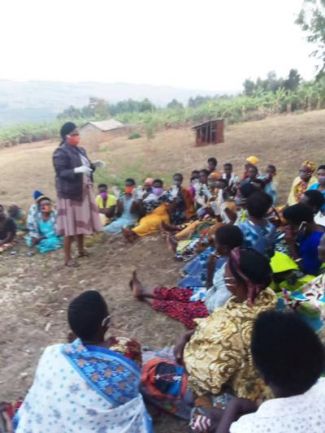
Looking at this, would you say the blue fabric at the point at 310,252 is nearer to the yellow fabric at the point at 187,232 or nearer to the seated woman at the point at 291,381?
the yellow fabric at the point at 187,232

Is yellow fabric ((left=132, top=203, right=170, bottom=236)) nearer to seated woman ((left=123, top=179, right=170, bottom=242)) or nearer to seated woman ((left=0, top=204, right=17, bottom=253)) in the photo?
seated woman ((left=123, top=179, right=170, bottom=242))

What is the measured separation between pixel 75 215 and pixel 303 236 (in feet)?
9.50

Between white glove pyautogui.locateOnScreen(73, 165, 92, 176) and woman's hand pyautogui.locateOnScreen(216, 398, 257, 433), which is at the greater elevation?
white glove pyautogui.locateOnScreen(73, 165, 92, 176)

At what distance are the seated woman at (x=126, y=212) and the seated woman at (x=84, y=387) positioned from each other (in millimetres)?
4777

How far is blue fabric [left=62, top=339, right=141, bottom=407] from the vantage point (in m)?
2.47

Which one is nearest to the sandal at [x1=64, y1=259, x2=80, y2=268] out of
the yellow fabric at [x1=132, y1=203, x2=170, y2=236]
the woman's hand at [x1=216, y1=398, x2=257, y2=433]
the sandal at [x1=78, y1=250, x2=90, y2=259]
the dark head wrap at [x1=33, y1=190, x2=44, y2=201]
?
the sandal at [x1=78, y1=250, x2=90, y2=259]

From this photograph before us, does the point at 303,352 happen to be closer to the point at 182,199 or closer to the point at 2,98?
the point at 182,199

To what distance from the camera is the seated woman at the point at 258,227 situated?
433cm

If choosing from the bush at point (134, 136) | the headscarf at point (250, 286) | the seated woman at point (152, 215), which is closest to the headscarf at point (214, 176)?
the seated woman at point (152, 215)

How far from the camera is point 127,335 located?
4480 millimetres

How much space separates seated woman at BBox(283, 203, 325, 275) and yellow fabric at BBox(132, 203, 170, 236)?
303 centimetres

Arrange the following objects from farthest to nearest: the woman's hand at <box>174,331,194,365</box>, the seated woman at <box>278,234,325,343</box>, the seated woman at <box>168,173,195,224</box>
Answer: the seated woman at <box>168,173,195,224</box>
the seated woman at <box>278,234,325,343</box>
the woman's hand at <box>174,331,194,365</box>

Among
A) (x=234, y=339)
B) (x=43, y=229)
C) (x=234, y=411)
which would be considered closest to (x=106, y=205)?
(x=43, y=229)

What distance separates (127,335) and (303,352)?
2.82 meters
